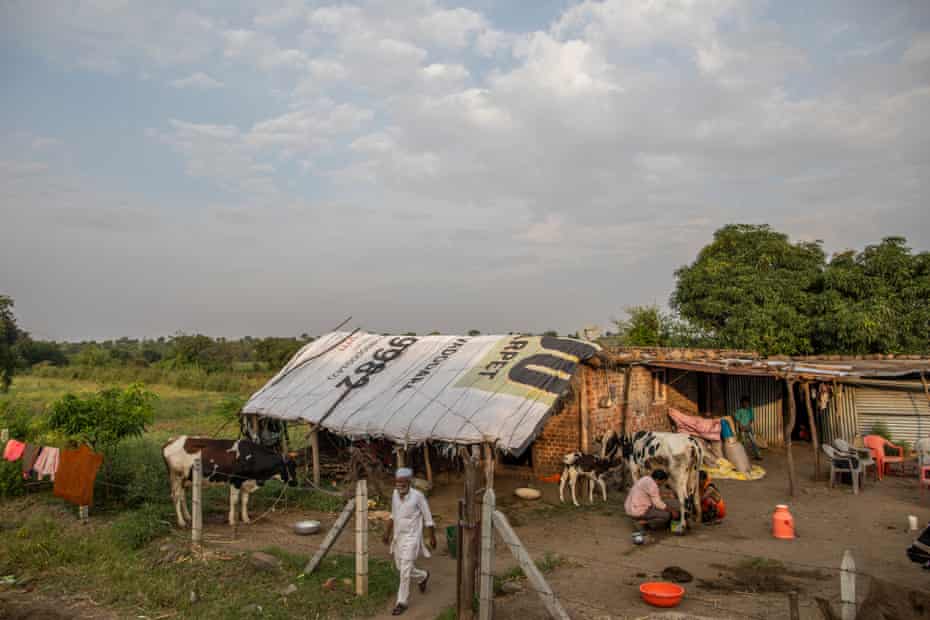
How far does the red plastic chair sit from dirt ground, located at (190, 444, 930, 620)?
355 millimetres

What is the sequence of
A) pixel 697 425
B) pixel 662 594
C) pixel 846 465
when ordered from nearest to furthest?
pixel 662 594
pixel 846 465
pixel 697 425

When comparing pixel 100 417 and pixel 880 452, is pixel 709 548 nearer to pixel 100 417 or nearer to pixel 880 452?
pixel 880 452

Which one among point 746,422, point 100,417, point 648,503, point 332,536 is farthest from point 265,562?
point 746,422

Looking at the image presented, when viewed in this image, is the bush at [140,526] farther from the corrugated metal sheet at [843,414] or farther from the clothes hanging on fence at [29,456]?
the corrugated metal sheet at [843,414]

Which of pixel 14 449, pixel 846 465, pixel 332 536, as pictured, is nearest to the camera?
pixel 332 536

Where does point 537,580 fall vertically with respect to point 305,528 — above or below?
above

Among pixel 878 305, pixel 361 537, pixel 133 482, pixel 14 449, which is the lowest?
pixel 133 482

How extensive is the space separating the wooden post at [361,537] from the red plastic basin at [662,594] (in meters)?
3.00

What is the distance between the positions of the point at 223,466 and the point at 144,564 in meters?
2.18

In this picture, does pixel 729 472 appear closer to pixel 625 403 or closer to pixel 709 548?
pixel 625 403

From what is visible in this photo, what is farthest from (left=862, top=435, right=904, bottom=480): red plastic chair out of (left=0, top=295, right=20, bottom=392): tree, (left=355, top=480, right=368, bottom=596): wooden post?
(left=0, top=295, right=20, bottom=392): tree

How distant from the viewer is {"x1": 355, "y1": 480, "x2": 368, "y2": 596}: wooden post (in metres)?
6.75

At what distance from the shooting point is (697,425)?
47.9ft

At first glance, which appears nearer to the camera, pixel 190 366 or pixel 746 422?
pixel 746 422
